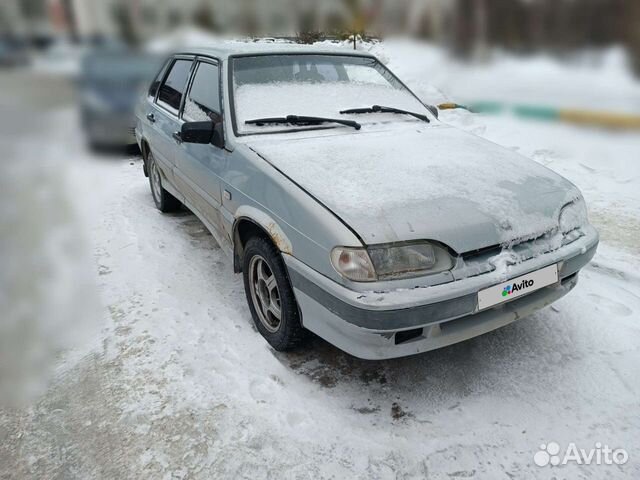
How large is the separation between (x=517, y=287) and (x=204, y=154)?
2.13m

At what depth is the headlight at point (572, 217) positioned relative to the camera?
256 centimetres

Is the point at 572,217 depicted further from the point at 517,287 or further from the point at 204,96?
the point at 204,96

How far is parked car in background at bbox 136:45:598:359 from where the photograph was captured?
2.16m

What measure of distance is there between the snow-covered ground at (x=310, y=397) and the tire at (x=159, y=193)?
120cm

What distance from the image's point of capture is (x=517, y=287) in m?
2.29

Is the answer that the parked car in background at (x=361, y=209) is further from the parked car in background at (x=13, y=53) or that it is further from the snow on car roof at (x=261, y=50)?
the parked car in background at (x=13, y=53)

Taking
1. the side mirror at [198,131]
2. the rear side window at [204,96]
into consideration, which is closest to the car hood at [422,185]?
the side mirror at [198,131]

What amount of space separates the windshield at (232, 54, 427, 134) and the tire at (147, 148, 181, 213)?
71.4 inches

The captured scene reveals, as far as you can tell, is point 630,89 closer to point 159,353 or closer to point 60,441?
point 159,353

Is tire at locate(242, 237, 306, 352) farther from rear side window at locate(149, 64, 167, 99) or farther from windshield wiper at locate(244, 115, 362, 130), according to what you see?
rear side window at locate(149, 64, 167, 99)

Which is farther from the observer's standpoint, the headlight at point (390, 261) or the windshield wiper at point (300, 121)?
Answer: the windshield wiper at point (300, 121)

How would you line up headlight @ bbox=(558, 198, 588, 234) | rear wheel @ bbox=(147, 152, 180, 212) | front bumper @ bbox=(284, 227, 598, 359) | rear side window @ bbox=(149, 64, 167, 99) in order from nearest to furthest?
front bumper @ bbox=(284, 227, 598, 359)
headlight @ bbox=(558, 198, 588, 234)
rear side window @ bbox=(149, 64, 167, 99)
rear wheel @ bbox=(147, 152, 180, 212)

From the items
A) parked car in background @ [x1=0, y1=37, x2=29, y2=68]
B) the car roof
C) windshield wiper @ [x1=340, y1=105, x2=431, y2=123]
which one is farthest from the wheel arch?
parked car in background @ [x1=0, y1=37, x2=29, y2=68]

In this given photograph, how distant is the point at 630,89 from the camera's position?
384 inches
